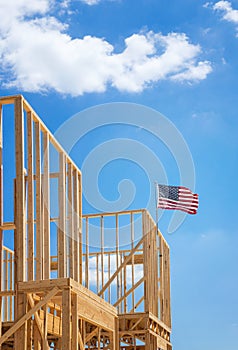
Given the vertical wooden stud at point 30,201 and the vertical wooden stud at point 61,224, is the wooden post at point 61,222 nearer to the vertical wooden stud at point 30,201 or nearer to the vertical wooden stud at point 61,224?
the vertical wooden stud at point 61,224

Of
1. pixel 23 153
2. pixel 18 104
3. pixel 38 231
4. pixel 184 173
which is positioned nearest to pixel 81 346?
pixel 38 231

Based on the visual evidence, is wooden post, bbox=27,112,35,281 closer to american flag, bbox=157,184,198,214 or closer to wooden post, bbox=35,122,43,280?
wooden post, bbox=35,122,43,280

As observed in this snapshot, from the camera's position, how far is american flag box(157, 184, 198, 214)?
88.3 feet

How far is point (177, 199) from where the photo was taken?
1068 inches

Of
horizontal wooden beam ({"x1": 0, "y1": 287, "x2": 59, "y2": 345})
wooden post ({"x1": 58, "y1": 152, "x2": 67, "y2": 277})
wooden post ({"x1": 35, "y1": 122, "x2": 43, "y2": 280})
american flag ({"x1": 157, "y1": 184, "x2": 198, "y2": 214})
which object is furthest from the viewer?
american flag ({"x1": 157, "y1": 184, "x2": 198, "y2": 214})

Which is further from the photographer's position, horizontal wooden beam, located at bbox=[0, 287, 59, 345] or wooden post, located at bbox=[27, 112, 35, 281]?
wooden post, located at bbox=[27, 112, 35, 281]

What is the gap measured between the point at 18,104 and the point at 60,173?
3.85 meters

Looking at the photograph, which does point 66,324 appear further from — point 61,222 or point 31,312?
point 61,222

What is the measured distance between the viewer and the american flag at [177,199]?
26.9m

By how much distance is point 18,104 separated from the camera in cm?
1698

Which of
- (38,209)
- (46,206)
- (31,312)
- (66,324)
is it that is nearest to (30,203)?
(38,209)

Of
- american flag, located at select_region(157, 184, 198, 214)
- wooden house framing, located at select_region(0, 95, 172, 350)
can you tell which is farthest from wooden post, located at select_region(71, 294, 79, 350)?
american flag, located at select_region(157, 184, 198, 214)

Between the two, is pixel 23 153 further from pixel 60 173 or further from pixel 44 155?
pixel 60 173

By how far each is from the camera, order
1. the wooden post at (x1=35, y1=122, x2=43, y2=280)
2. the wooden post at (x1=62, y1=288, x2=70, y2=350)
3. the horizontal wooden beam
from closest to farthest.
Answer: the wooden post at (x1=62, y1=288, x2=70, y2=350)
the horizontal wooden beam
the wooden post at (x1=35, y1=122, x2=43, y2=280)
